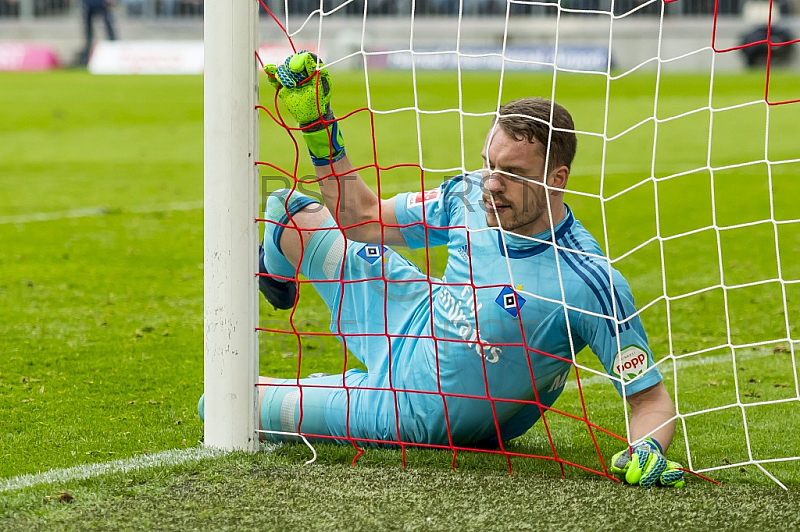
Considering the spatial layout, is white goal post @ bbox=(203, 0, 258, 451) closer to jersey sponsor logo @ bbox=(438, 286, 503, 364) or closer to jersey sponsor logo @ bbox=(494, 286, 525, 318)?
jersey sponsor logo @ bbox=(438, 286, 503, 364)

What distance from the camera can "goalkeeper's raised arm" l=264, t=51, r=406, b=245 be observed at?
10.3 feet

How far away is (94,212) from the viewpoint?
8.27 meters

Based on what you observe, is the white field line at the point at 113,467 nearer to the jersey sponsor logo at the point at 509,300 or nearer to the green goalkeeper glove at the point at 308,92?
the jersey sponsor logo at the point at 509,300

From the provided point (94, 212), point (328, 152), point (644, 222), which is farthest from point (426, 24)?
point (328, 152)

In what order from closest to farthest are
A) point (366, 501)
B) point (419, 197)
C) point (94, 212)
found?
point (366, 501) → point (419, 197) → point (94, 212)

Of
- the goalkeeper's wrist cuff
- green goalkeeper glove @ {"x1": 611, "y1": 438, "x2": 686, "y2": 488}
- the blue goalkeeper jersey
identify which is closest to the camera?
green goalkeeper glove @ {"x1": 611, "y1": 438, "x2": 686, "y2": 488}

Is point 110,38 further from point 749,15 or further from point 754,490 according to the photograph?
point 754,490

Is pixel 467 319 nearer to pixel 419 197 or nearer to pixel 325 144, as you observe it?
pixel 419 197

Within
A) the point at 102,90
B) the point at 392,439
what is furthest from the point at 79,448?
the point at 102,90

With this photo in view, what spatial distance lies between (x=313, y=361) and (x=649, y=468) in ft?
6.73

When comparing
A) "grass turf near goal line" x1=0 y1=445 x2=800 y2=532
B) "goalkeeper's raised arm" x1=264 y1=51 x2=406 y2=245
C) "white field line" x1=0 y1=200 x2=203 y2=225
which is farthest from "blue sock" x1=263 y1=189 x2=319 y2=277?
"white field line" x1=0 y1=200 x2=203 y2=225

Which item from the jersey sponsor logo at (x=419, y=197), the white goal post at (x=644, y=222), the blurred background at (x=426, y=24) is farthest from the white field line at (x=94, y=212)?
the blurred background at (x=426, y=24)

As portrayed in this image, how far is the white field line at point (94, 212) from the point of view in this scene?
792 centimetres

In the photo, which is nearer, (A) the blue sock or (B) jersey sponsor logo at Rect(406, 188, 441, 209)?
(B) jersey sponsor logo at Rect(406, 188, 441, 209)
